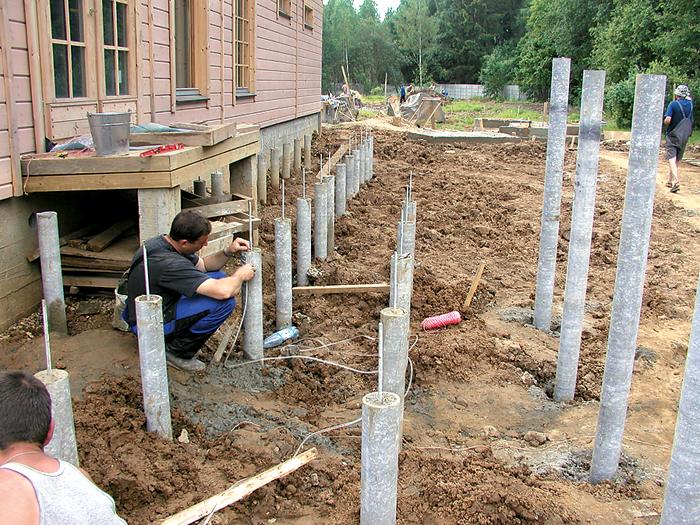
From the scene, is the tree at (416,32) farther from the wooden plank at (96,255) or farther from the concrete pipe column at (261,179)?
the wooden plank at (96,255)

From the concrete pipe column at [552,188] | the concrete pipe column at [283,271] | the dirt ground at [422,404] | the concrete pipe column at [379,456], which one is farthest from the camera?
the concrete pipe column at [283,271]

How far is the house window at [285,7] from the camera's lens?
1307 cm

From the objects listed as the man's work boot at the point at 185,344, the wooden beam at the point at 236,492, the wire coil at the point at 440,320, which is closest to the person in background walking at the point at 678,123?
the wire coil at the point at 440,320

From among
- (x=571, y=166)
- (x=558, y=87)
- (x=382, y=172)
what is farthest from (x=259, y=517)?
(x=571, y=166)

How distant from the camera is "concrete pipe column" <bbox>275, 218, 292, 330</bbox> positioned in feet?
17.5

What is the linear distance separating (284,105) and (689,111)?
8.04 m

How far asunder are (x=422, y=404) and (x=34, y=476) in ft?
10.0

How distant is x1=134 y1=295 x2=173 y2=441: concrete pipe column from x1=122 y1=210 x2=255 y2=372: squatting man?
0.70 meters

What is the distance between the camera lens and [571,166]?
1474 centimetres

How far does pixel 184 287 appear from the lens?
4.11 meters

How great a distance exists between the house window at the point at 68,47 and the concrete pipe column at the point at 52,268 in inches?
60.7

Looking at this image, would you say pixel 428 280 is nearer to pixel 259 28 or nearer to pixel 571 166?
pixel 259 28

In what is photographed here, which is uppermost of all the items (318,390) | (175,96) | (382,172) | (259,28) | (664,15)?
(664,15)

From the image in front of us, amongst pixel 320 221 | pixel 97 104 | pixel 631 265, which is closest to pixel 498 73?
pixel 320 221
